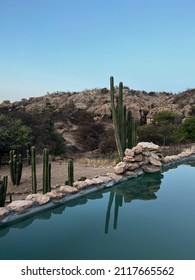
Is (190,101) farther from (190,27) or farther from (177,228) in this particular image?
(177,228)

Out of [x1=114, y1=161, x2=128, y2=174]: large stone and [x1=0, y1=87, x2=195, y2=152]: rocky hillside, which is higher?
[x1=0, y1=87, x2=195, y2=152]: rocky hillside

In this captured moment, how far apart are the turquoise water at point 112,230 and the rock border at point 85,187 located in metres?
0.16

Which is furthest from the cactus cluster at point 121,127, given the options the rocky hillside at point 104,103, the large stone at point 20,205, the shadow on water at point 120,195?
the rocky hillside at point 104,103

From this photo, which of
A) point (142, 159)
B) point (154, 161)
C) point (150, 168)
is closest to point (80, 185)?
point (142, 159)

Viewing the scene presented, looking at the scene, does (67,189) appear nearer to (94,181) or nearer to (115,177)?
(94,181)

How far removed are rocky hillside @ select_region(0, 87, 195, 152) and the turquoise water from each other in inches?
647

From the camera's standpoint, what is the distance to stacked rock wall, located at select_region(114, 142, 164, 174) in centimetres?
1021

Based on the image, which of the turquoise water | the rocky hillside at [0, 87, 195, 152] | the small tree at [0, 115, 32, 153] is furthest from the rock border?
the rocky hillside at [0, 87, 195, 152]

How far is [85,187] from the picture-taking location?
25.5 ft

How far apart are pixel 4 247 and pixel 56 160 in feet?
32.2

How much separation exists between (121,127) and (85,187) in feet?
13.4

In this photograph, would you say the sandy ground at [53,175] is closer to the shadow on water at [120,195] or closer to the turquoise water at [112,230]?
the shadow on water at [120,195]

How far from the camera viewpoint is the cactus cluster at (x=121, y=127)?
11.2 m

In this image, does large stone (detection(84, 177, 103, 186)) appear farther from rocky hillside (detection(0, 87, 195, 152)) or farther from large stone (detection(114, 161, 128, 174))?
rocky hillside (detection(0, 87, 195, 152))
